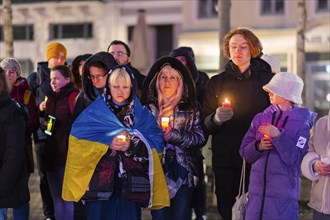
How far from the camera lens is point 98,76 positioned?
15.8ft

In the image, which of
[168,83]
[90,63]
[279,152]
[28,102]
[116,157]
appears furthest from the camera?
[28,102]

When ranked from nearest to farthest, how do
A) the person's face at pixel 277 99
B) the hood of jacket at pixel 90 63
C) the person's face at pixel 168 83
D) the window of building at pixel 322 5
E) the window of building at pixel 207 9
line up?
the person's face at pixel 277 99 < the person's face at pixel 168 83 < the hood of jacket at pixel 90 63 < the window of building at pixel 322 5 < the window of building at pixel 207 9

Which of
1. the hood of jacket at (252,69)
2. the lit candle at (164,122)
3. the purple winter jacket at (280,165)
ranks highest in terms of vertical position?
the hood of jacket at (252,69)

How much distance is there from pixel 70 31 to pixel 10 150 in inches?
762

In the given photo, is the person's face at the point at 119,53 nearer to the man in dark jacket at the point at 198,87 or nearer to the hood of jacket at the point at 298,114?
the man in dark jacket at the point at 198,87

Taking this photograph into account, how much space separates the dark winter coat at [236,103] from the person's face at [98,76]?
997 mm

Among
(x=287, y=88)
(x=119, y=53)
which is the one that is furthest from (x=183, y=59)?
(x=287, y=88)

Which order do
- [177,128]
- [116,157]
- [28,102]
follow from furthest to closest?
[28,102], [177,128], [116,157]

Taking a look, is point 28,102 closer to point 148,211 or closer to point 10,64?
point 10,64

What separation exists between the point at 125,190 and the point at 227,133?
1063mm

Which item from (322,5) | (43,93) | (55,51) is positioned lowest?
(43,93)

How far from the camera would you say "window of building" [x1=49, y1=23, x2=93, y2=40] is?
75.0 feet

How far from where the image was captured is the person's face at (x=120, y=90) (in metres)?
4.17

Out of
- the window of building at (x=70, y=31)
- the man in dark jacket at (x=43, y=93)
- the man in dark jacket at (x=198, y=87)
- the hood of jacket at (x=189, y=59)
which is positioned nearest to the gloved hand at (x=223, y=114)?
the man in dark jacket at (x=198, y=87)
